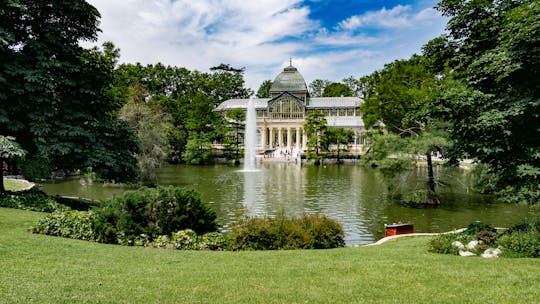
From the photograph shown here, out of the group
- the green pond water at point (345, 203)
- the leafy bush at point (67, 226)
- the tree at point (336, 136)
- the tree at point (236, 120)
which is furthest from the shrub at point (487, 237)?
the tree at point (236, 120)

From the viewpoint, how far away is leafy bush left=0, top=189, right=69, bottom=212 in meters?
10.6

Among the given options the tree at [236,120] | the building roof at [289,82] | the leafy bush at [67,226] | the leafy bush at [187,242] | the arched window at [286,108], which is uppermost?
the building roof at [289,82]

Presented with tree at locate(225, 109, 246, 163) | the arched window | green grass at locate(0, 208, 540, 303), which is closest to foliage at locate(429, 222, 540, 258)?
green grass at locate(0, 208, 540, 303)

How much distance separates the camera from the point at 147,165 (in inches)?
870

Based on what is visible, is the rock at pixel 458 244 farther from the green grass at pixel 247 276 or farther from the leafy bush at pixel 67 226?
the leafy bush at pixel 67 226

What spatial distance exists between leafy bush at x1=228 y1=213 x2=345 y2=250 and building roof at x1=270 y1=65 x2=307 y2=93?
5400 cm

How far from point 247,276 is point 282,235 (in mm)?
3128

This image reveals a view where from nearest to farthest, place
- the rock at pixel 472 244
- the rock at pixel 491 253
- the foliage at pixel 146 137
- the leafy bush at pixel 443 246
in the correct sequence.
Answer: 1. the rock at pixel 491 253
2. the rock at pixel 472 244
3. the leafy bush at pixel 443 246
4. the foliage at pixel 146 137

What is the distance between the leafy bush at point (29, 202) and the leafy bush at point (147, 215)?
318cm

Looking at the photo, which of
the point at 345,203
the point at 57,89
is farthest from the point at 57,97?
the point at 345,203

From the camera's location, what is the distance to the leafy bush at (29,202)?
10.6 metres

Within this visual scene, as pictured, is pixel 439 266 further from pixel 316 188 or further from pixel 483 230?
pixel 316 188

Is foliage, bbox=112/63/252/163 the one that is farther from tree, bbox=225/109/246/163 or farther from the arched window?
the arched window

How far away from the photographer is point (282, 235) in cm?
845
